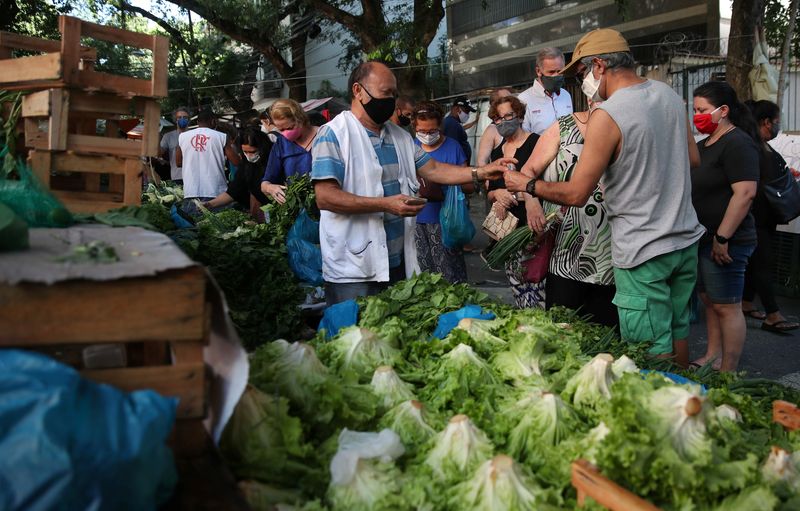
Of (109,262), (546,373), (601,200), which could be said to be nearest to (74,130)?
(109,262)

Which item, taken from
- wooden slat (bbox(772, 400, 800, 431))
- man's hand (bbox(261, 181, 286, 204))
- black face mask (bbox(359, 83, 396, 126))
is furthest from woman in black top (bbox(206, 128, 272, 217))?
wooden slat (bbox(772, 400, 800, 431))

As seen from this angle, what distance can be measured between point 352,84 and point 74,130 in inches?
68.8

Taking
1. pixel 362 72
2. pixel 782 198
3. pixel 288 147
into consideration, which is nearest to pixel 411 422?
pixel 362 72

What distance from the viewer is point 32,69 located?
9.28 ft

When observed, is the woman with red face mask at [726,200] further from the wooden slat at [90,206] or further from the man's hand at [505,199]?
the wooden slat at [90,206]

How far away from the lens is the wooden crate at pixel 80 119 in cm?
278

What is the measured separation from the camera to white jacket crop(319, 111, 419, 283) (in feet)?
13.8

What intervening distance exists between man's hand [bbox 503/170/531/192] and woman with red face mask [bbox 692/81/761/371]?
1.91 meters

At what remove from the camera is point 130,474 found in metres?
1.44

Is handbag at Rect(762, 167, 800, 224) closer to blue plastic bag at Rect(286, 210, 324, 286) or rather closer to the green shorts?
the green shorts

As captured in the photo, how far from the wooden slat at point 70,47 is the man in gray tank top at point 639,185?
241 cm

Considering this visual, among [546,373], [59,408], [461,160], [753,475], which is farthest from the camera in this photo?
[461,160]

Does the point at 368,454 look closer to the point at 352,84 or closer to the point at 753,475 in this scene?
the point at 753,475

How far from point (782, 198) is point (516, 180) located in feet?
12.9
